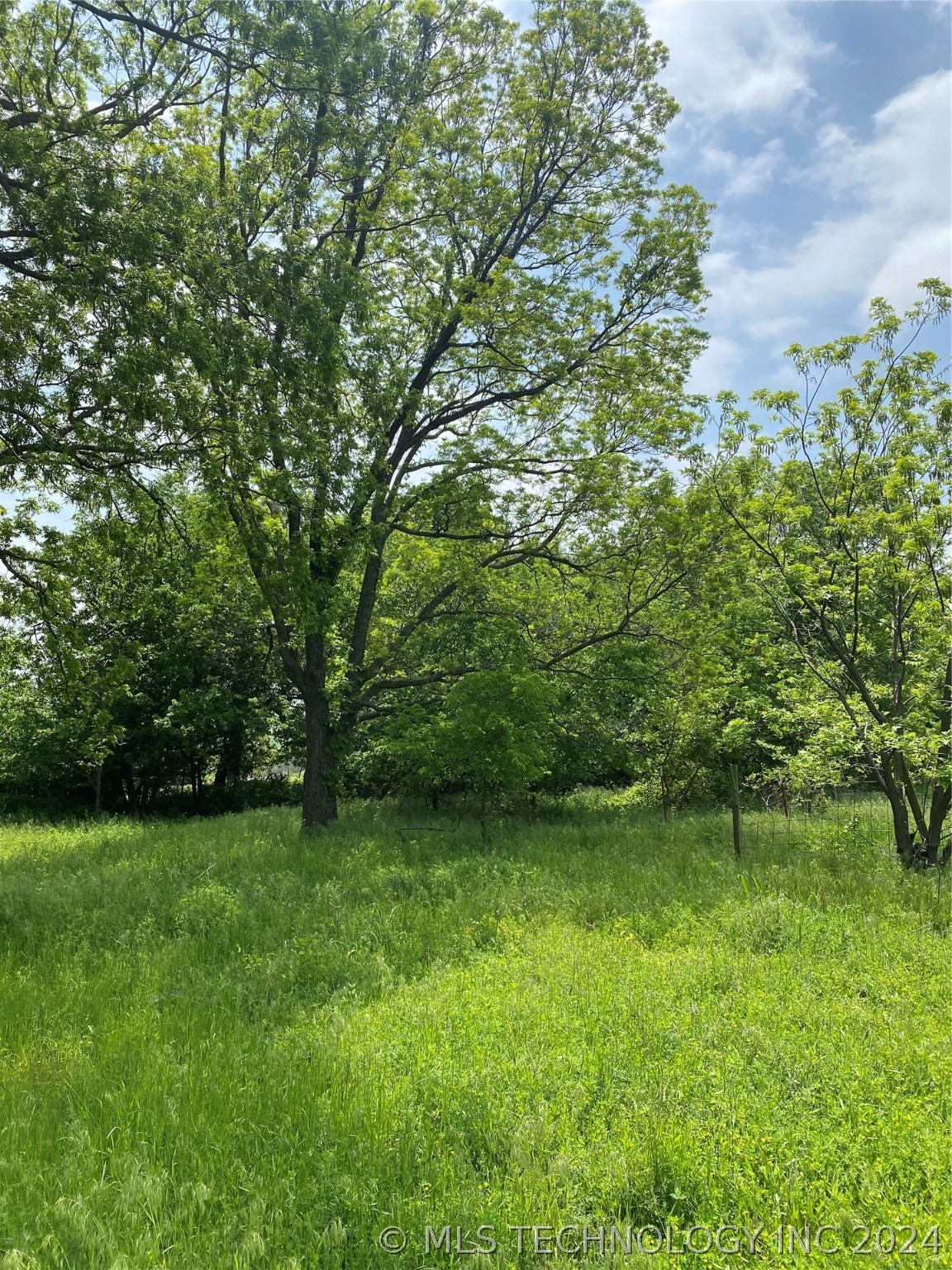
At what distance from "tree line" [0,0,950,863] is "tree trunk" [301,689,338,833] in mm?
82

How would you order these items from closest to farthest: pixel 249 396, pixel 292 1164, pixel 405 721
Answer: pixel 292 1164, pixel 249 396, pixel 405 721

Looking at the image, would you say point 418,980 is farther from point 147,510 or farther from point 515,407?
point 515,407

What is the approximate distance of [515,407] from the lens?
13.8 metres

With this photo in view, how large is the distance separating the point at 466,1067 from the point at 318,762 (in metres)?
10.1

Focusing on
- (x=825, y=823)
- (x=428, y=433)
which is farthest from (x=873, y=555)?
(x=428, y=433)

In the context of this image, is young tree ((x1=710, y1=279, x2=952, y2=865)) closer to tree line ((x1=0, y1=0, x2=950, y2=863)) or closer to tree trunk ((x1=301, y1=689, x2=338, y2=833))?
tree line ((x1=0, y1=0, x2=950, y2=863))

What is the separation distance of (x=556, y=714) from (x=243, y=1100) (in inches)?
459

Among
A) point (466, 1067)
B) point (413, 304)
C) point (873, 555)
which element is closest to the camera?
point (466, 1067)

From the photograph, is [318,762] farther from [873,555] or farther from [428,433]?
[873,555]

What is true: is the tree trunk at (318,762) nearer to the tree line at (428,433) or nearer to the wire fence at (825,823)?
the tree line at (428,433)

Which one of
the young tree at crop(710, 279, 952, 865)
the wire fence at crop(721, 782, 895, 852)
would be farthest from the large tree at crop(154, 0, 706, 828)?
the wire fence at crop(721, 782, 895, 852)

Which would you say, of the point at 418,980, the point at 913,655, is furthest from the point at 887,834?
the point at 418,980

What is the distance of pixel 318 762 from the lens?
44.9 ft

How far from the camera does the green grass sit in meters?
2.99
